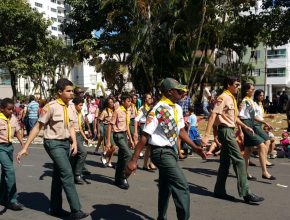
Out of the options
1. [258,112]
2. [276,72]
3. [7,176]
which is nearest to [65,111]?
[7,176]

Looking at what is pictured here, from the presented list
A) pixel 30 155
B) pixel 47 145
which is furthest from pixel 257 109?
pixel 30 155

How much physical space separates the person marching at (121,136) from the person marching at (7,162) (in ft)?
6.71

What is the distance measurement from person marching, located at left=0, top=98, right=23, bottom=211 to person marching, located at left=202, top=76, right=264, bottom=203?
111 inches

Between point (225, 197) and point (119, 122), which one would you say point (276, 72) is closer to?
point (119, 122)

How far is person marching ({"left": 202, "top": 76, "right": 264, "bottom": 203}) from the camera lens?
251 inches

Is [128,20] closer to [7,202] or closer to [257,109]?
[257,109]

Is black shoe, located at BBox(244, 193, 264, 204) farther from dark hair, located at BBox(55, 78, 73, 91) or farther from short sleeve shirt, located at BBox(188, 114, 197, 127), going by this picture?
short sleeve shirt, located at BBox(188, 114, 197, 127)

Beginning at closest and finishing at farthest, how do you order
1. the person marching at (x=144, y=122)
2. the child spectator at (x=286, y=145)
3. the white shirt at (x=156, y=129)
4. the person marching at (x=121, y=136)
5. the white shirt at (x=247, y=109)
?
the white shirt at (x=156, y=129) → the person marching at (x=121, y=136) → the white shirt at (x=247, y=109) → the person marching at (x=144, y=122) → the child spectator at (x=286, y=145)

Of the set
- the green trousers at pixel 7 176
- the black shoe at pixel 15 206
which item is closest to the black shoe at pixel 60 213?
the black shoe at pixel 15 206

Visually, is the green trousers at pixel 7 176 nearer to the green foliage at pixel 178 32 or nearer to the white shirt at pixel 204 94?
the green foliage at pixel 178 32

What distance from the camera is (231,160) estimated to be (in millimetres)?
6617

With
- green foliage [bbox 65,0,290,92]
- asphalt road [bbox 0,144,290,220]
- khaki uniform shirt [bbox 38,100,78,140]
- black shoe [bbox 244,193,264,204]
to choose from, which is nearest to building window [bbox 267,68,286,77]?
green foliage [bbox 65,0,290,92]

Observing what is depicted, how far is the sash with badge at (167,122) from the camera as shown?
4.84 metres

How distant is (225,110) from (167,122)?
2001mm
